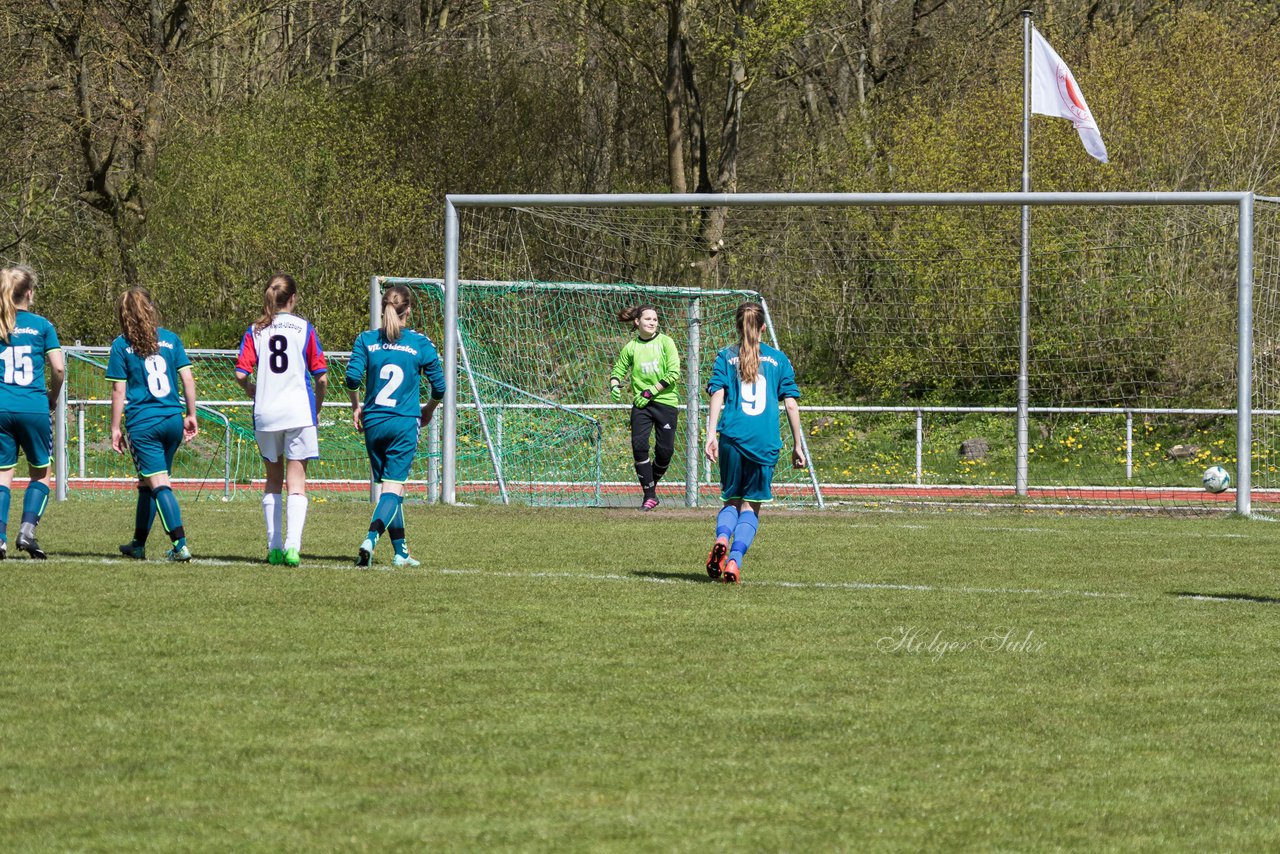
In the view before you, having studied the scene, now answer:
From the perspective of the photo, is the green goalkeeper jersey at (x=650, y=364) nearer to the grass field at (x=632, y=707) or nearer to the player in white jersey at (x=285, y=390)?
the grass field at (x=632, y=707)

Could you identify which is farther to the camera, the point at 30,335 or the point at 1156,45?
the point at 1156,45

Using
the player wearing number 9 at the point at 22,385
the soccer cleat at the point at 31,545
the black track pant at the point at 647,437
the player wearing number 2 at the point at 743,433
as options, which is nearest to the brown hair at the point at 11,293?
the player wearing number 9 at the point at 22,385

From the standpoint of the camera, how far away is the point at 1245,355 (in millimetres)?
16031

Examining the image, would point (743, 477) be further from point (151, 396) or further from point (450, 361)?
point (450, 361)

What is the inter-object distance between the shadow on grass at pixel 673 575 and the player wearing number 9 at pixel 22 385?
384cm

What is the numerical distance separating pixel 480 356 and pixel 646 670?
40.1 feet

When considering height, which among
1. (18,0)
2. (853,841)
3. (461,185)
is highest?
(18,0)

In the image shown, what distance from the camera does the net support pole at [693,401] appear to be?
17609 mm

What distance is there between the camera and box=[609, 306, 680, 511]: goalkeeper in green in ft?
53.5

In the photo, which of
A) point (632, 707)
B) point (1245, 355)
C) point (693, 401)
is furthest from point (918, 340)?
point (632, 707)

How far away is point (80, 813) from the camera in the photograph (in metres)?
4.68

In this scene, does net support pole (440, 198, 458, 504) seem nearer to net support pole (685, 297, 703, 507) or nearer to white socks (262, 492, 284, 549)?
net support pole (685, 297, 703, 507)

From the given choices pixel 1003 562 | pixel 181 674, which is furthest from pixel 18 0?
pixel 181 674

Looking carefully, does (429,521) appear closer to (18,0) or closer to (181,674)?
(181,674)
